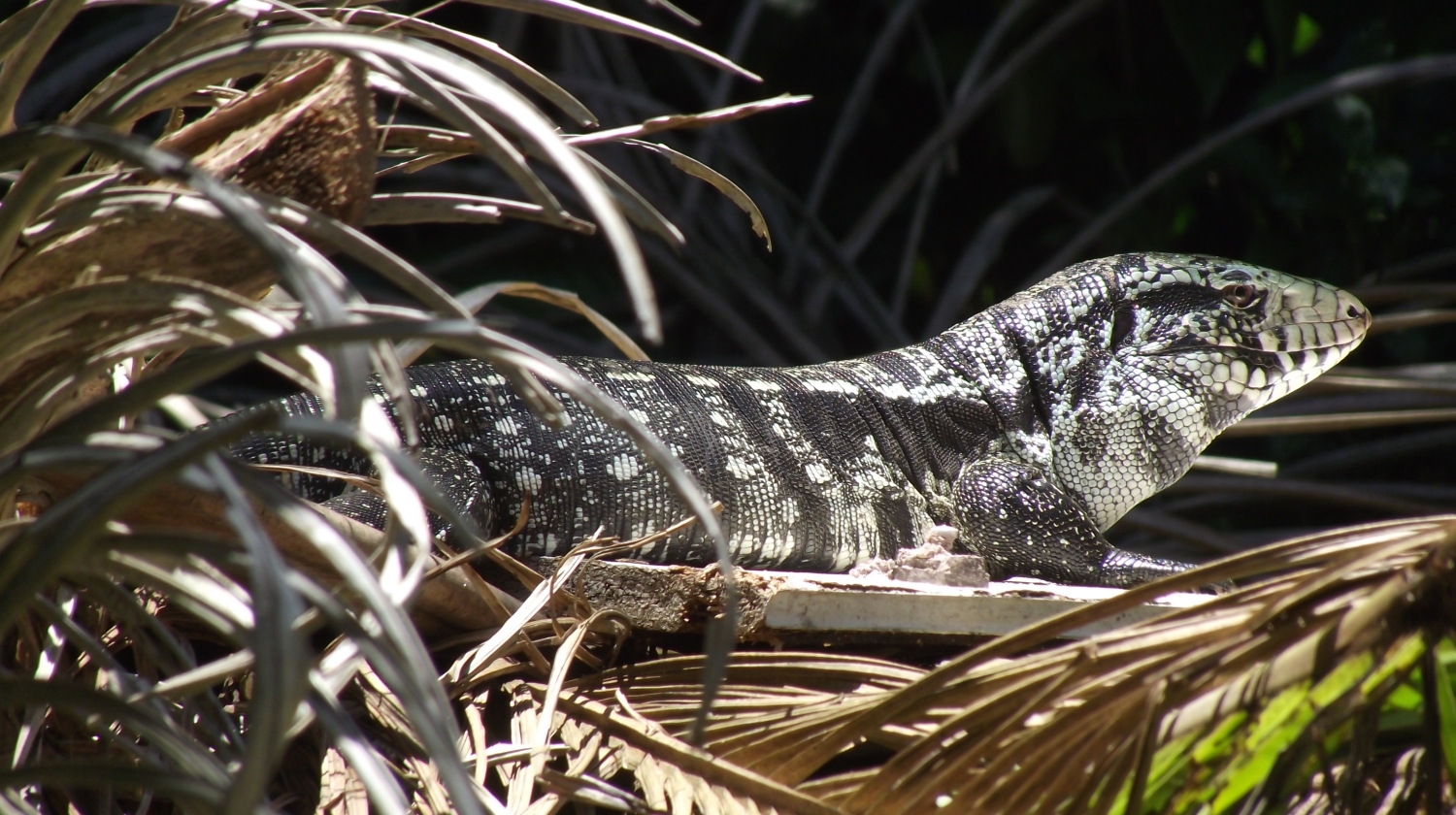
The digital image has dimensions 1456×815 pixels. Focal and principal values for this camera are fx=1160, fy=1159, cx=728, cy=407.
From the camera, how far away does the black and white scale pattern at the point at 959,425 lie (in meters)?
1.62

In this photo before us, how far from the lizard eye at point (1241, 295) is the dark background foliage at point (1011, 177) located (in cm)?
176

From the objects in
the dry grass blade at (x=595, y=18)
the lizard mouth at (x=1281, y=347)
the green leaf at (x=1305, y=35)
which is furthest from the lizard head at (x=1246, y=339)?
the green leaf at (x=1305, y=35)

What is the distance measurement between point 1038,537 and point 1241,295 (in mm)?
588

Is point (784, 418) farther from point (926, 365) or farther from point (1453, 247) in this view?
point (1453, 247)

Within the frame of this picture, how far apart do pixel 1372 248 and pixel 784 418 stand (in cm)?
322

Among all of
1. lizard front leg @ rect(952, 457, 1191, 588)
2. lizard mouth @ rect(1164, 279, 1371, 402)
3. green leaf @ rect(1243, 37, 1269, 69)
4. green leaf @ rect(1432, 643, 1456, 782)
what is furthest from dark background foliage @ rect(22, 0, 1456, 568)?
green leaf @ rect(1432, 643, 1456, 782)

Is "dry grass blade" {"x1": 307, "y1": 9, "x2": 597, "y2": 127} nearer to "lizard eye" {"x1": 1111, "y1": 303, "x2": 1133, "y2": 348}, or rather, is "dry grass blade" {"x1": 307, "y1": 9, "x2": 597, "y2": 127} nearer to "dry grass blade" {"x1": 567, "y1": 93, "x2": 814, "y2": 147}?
"dry grass blade" {"x1": 567, "y1": 93, "x2": 814, "y2": 147}

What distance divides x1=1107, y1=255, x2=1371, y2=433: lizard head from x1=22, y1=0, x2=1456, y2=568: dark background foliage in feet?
5.65

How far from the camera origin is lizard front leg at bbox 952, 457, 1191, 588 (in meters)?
1.73

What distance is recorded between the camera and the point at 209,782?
2.27ft

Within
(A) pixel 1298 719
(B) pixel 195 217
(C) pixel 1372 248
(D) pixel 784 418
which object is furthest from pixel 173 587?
(C) pixel 1372 248

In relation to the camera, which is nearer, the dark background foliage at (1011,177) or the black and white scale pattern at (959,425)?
the black and white scale pattern at (959,425)

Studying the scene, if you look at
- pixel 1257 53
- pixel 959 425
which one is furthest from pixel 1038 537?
pixel 1257 53

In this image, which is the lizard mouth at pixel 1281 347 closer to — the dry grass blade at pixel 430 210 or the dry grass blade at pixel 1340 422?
the dry grass blade at pixel 1340 422
